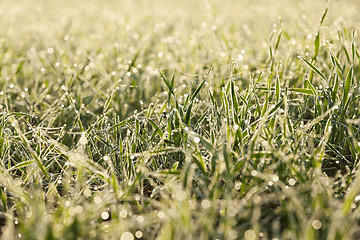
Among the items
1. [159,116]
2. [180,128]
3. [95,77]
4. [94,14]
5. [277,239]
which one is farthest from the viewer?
[94,14]

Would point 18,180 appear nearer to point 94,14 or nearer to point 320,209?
point 320,209

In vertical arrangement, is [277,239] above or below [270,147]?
below

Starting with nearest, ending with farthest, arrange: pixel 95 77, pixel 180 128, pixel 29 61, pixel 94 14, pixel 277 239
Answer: pixel 277 239, pixel 180 128, pixel 95 77, pixel 29 61, pixel 94 14

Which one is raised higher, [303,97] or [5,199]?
[303,97]

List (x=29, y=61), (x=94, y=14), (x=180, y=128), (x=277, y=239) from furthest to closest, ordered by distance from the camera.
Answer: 1. (x=94, y=14)
2. (x=29, y=61)
3. (x=180, y=128)
4. (x=277, y=239)

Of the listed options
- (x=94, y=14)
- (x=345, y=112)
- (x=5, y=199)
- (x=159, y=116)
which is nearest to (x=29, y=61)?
(x=159, y=116)

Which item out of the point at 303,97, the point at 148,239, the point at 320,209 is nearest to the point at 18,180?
the point at 148,239

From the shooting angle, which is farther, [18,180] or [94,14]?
[94,14]

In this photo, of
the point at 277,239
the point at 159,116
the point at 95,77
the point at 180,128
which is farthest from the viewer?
the point at 95,77

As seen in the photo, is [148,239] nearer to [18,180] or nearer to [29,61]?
[18,180]
